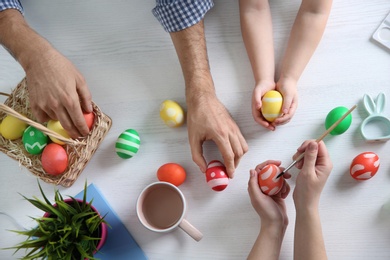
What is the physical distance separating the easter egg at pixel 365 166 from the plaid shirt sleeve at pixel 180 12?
494 millimetres

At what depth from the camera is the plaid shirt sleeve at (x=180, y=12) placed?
0.80 meters

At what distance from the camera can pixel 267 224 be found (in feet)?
2.43

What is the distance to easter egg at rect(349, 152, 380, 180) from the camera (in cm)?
75

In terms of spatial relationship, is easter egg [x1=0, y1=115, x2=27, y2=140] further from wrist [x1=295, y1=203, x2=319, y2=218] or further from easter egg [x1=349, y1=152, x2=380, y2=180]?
easter egg [x1=349, y1=152, x2=380, y2=180]

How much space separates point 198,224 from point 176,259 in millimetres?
93

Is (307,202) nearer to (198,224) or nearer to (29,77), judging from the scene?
(198,224)

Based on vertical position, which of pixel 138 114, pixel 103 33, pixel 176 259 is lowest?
pixel 176 259

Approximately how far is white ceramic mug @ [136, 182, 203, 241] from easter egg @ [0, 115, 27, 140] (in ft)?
1.08

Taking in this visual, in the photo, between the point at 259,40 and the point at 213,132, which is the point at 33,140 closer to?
the point at 213,132

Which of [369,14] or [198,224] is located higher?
[369,14]

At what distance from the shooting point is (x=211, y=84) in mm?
849

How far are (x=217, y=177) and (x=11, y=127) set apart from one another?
490mm

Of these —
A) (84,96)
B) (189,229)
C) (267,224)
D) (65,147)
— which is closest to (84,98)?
(84,96)

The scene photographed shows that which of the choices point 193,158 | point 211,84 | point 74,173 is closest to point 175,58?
point 211,84
